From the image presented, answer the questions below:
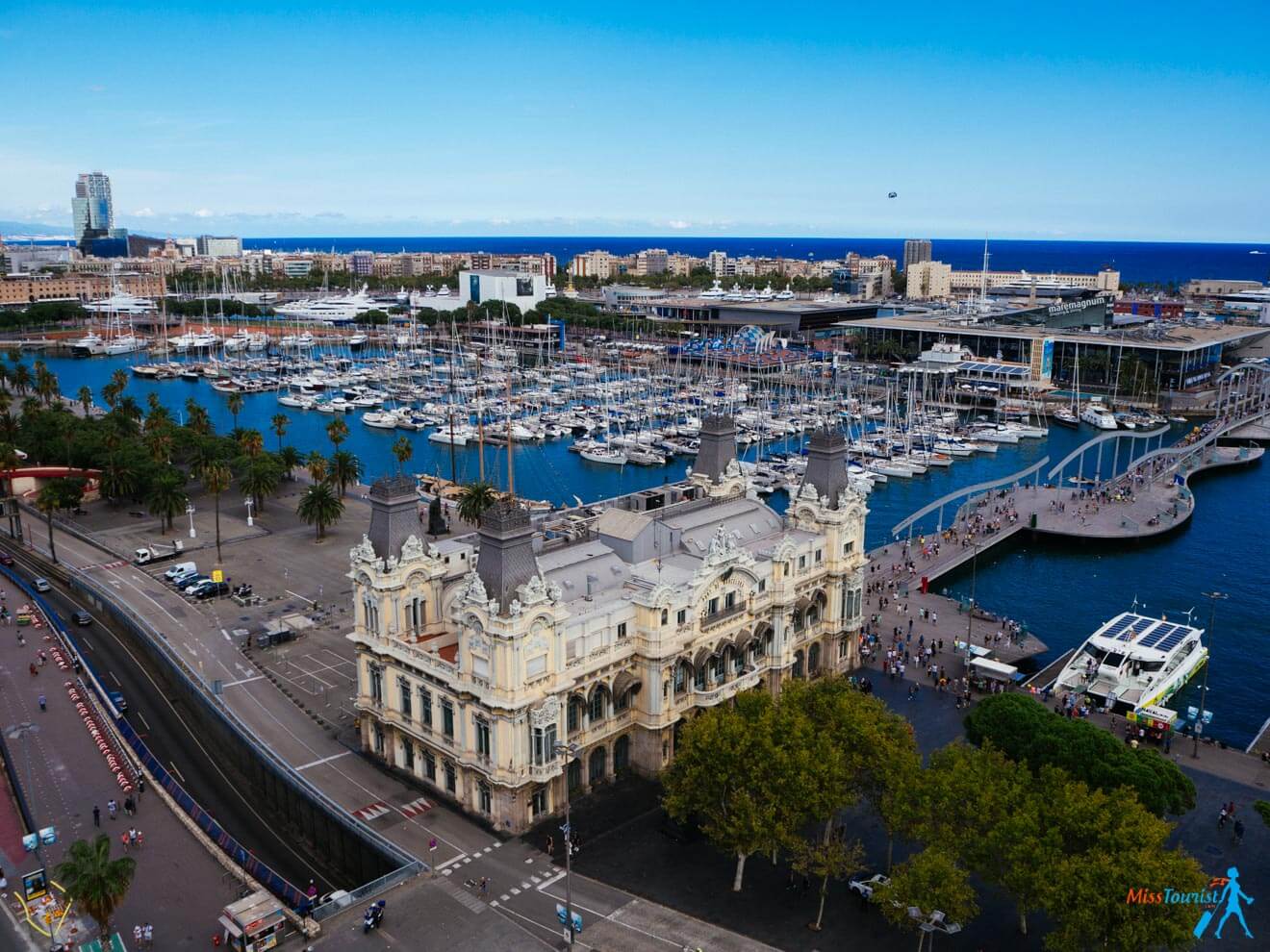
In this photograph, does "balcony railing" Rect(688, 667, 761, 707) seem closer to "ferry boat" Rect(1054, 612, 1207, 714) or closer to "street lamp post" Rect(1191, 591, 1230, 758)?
"ferry boat" Rect(1054, 612, 1207, 714)

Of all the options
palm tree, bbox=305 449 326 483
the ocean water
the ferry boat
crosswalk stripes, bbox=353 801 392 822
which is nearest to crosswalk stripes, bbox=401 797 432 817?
crosswalk stripes, bbox=353 801 392 822

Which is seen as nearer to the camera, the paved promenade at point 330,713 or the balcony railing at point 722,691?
the paved promenade at point 330,713

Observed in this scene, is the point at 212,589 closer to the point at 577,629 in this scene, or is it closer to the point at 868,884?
the point at 577,629

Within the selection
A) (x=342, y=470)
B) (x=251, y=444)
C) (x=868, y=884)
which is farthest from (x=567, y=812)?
(x=251, y=444)

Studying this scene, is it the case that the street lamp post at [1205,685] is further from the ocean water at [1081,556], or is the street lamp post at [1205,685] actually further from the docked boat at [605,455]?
the docked boat at [605,455]

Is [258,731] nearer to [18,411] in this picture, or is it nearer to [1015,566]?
[1015,566]

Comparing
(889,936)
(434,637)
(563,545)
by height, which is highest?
(563,545)

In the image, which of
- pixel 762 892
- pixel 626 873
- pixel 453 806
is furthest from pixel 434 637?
pixel 762 892

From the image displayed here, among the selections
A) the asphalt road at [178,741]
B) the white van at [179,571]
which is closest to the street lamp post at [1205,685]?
the asphalt road at [178,741]
